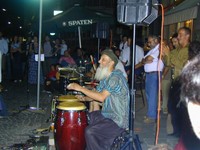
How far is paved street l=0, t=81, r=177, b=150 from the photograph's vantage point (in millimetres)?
5742

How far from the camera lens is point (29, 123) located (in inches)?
271

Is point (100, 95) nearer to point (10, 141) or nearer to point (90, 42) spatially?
point (10, 141)

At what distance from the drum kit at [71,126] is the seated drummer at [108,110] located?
0.18 m

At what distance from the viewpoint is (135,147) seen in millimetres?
4016

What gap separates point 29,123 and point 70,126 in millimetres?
2535

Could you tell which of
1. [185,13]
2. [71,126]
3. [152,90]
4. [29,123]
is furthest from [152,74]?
[185,13]

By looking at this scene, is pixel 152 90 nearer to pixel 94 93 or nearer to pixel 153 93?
pixel 153 93

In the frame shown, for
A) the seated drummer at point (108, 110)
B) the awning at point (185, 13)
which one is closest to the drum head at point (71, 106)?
the seated drummer at point (108, 110)

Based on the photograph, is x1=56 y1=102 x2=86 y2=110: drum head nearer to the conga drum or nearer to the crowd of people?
the conga drum

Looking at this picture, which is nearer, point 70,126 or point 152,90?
point 70,126

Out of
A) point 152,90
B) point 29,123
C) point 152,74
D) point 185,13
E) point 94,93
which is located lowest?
point 29,123

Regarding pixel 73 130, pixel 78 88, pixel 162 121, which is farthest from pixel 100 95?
pixel 162 121

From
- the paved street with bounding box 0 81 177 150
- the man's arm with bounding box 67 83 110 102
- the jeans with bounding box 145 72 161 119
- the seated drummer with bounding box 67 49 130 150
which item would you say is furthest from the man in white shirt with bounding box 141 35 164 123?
the man's arm with bounding box 67 83 110 102

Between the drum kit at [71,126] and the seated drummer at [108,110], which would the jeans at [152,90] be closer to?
the seated drummer at [108,110]
